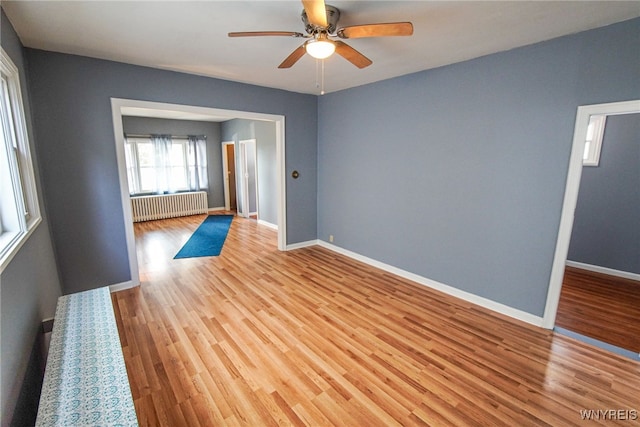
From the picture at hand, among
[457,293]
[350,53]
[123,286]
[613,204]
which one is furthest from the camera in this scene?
[613,204]

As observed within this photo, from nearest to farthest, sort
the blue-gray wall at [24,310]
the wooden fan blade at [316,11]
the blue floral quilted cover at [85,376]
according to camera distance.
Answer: the blue floral quilted cover at [85,376], the blue-gray wall at [24,310], the wooden fan blade at [316,11]

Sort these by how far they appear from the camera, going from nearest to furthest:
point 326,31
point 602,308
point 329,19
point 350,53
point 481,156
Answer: point 326,31 → point 329,19 → point 350,53 → point 481,156 → point 602,308

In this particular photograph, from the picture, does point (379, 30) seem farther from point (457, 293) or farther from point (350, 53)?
point (457, 293)

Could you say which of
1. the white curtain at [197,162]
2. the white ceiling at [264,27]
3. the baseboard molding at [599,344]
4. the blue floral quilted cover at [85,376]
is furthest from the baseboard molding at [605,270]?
the white curtain at [197,162]

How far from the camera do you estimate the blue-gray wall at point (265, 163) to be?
6129 mm

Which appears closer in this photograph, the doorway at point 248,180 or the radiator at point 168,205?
the radiator at point 168,205

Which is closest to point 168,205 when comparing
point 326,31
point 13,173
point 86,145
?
point 86,145

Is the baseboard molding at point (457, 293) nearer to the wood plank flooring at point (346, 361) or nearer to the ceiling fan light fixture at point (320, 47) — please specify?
the wood plank flooring at point (346, 361)

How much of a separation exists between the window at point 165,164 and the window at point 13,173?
4.96 m

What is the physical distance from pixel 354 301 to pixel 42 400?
252cm

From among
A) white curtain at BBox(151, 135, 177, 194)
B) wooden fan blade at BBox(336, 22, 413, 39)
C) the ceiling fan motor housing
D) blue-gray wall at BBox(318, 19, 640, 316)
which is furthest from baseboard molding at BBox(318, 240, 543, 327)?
white curtain at BBox(151, 135, 177, 194)

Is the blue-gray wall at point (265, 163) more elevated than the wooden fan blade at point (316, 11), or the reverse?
the wooden fan blade at point (316, 11)

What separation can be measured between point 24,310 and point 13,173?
92 cm

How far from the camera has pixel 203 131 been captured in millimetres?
7926
